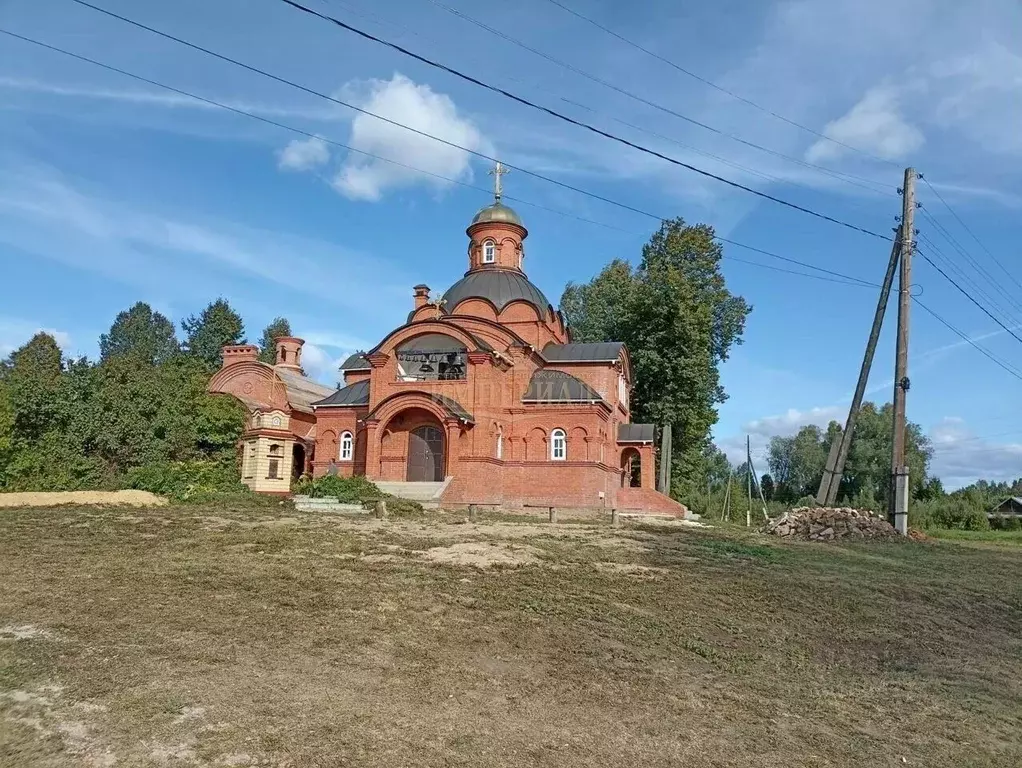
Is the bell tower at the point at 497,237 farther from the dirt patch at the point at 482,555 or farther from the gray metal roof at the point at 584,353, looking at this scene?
the dirt patch at the point at 482,555

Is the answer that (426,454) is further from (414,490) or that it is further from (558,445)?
(558,445)

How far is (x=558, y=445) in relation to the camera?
27.3m

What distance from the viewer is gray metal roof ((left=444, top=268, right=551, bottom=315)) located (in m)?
30.9

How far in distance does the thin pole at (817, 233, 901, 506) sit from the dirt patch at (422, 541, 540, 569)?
39.3 ft

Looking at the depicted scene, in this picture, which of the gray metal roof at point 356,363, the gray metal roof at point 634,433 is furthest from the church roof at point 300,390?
the gray metal roof at point 634,433

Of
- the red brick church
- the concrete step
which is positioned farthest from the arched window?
the concrete step

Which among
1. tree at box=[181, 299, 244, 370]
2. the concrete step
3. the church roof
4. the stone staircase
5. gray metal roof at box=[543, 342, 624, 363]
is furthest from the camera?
tree at box=[181, 299, 244, 370]

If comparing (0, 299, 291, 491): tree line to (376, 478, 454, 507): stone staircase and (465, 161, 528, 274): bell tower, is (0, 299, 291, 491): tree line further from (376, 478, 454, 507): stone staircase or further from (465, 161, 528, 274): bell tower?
(465, 161, 528, 274): bell tower

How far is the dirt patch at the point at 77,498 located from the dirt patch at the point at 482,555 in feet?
33.8

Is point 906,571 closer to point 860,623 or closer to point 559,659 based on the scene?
point 860,623

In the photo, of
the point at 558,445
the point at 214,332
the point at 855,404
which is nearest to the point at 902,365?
the point at 855,404

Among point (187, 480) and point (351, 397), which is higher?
point (351, 397)

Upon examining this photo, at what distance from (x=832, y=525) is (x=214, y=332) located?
49217 millimetres

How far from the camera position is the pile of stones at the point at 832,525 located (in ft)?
64.5
